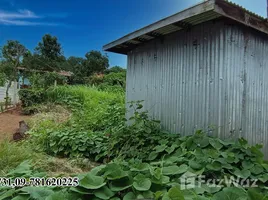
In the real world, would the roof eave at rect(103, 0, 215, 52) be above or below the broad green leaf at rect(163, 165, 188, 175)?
above

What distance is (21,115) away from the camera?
8.32 meters

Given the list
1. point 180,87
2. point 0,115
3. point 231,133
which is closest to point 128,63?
point 180,87

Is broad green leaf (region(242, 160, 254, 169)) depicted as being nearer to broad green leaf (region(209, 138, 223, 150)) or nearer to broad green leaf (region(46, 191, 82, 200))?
broad green leaf (region(209, 138, 223, 150))

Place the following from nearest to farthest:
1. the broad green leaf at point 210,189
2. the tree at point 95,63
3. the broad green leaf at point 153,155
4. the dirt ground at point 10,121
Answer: the broad green leaf at point 210,189 < the broad green leaf at point 153,155 < the dirt ground at point 10,121 < the tree at point 95,63

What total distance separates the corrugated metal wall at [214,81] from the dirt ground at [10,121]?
13.7 feet

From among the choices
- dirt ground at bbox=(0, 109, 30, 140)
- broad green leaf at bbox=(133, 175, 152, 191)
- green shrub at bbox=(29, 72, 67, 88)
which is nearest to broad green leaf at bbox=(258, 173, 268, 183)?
broad green leaf at bbox=(133, 175, 152, 191)

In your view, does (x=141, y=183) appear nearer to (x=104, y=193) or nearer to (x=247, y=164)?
(x=104, y=193)

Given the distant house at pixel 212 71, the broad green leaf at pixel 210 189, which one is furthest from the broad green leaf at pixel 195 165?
the distant house at pixel 212 71

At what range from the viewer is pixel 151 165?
8.52ft

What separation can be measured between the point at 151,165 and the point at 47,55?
18.6m

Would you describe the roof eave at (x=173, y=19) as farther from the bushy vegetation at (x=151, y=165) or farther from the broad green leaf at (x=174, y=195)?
the broad green leaf at (x=174, y=195)

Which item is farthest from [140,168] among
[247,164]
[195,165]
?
[247,164]

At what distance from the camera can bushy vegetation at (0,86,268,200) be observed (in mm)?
1729

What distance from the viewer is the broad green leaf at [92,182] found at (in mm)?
1707
